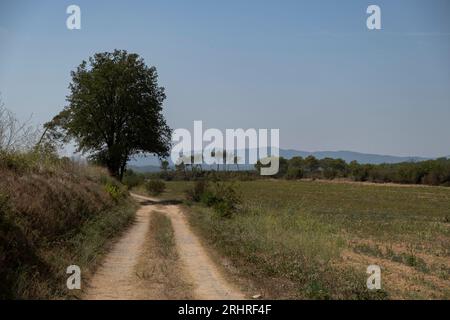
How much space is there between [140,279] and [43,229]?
4.16m

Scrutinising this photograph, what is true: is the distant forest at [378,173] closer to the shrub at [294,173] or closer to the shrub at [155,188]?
the shrub at [294,173]

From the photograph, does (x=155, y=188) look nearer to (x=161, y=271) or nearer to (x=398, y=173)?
(x=161, y=271)

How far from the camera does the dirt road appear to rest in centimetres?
947

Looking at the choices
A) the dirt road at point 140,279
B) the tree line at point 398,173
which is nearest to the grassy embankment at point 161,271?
the dirt road at point 140,279

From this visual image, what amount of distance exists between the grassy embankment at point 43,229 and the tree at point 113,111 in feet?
78.5

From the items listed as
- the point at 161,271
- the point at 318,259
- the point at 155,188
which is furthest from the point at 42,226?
the point at 155,188

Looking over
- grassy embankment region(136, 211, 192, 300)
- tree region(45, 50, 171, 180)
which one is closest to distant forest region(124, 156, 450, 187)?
tree region(45, 50, 171, 180)

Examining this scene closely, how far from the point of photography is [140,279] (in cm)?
1071

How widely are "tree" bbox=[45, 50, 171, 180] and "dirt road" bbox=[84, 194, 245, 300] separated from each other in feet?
102

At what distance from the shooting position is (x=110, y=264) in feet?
41.2

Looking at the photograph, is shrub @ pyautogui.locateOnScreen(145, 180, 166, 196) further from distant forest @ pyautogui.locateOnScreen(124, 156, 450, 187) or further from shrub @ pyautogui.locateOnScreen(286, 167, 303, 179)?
shrub @ pyautogui.locateOnScreen(286, 167, 303, 179)
